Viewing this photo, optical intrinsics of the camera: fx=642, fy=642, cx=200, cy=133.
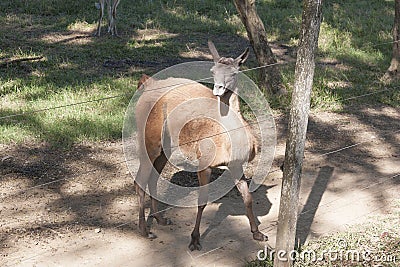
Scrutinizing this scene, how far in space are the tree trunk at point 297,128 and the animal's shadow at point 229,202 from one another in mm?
1113

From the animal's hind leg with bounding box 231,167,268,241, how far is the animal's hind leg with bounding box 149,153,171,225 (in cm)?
80

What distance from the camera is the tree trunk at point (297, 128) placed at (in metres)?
4.56

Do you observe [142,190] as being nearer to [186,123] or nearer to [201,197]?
[201,197]

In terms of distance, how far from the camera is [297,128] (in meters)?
4.73

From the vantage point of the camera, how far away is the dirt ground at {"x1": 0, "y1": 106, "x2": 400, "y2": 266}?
5535 mm

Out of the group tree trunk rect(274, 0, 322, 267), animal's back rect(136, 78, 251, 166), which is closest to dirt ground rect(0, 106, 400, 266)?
tree trunk rect(274, 0, 322, 267)

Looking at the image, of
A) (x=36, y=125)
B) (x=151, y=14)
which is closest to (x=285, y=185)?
(x=36, y=125)

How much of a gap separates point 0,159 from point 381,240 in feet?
14.2

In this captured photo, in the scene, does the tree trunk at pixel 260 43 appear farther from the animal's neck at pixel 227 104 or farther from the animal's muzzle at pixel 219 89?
the animal's muzzle at pixel 219 89

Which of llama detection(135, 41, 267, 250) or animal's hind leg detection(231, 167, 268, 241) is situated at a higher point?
llama detection(135, 41, 267, 250)

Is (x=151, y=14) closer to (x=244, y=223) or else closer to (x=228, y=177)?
(x=228, y=177)

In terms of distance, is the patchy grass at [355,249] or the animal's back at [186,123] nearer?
the patchy grass at [355,249]

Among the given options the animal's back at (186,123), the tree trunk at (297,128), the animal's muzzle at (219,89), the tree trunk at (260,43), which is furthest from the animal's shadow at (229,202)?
the tree trunk at (260,43)

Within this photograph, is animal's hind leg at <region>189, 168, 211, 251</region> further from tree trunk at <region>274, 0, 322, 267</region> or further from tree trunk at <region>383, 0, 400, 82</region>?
tree trunk at <region>383, 0, 400, 82</region>
